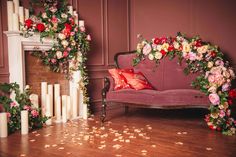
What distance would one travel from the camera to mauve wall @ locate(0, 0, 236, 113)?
4480 mm

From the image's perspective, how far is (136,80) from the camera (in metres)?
4.31

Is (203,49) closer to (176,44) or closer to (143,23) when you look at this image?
(176,44)

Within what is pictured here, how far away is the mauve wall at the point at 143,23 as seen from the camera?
4480mm

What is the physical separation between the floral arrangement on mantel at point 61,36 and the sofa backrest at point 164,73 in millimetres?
902

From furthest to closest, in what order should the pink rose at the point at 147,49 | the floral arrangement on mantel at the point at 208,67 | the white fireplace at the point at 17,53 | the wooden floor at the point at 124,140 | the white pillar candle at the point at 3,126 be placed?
the pink rose at the point at 147,49
the white fireplace at the point at 17,53
the floral arrangement on mantel at the point at 208,67
the white pillar candle at the point at 3,126
the wooden floor at the point at 124,140

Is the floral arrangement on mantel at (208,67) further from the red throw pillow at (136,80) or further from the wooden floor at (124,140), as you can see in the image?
the red throw pillow at (136,80)

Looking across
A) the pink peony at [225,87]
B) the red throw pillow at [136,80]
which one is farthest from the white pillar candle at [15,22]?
the pink peony at [225,87]

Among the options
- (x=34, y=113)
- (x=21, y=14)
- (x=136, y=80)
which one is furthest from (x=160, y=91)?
(x=21, y=14)

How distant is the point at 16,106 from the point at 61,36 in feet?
3.88

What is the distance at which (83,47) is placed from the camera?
442 cm

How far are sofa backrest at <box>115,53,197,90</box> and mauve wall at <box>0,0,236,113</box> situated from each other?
0.62 metres

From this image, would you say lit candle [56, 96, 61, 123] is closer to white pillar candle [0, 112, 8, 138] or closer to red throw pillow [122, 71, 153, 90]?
white pillar candle [0, 112, 8, 138]


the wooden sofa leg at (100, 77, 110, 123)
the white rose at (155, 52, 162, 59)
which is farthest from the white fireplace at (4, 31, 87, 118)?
the white rose at (155, 52, 162, 59)

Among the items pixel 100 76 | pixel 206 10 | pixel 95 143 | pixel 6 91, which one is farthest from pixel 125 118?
pixel 206 10
